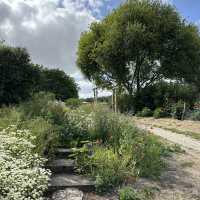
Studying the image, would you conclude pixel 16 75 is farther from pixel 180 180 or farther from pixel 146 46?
pixel 146 46

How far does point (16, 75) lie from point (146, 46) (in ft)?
36.5

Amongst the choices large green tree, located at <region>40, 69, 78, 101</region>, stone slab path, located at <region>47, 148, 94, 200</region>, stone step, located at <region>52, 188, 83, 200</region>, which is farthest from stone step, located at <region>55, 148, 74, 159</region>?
large green tree, located at <region>40, 69, 78, 101</region>

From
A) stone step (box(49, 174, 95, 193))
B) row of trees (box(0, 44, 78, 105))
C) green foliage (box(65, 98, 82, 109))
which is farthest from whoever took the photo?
row of trees (box(0, 44, 78, 105))

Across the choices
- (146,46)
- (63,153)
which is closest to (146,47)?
(146,46)

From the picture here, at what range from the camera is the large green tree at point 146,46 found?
22344mm

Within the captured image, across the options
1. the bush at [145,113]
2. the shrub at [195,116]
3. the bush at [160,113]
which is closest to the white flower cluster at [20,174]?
the shrub at [195,116]

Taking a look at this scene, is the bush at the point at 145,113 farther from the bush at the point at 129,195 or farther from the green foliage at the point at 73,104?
the bush at the point at 129,195

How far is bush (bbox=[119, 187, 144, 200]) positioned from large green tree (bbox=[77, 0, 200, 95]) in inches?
680

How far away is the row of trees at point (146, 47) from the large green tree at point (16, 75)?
909cm

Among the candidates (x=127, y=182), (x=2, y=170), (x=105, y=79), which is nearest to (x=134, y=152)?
(x=127, y=182)

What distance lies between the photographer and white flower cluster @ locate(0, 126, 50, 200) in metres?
4.23

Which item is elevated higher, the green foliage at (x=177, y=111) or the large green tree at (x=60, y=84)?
the large green tree at (x=60, y=84)

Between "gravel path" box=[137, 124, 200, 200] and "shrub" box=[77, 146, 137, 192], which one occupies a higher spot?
"shrub" box=[77, 146, 137, 192]

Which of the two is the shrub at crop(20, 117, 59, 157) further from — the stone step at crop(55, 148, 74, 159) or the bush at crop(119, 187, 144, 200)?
the bush at crop(119, 187, 144, 200)
